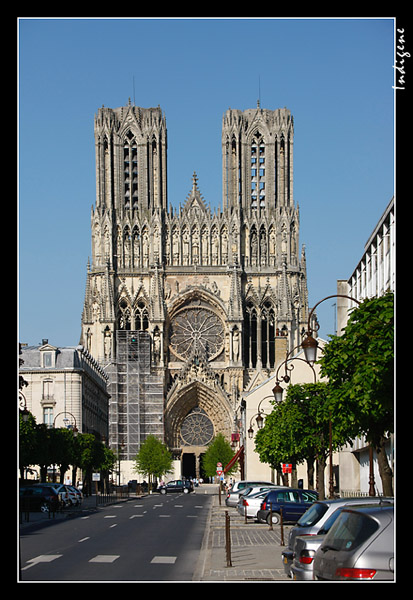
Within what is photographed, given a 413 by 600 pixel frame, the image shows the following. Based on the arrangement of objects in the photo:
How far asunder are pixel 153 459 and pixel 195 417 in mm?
10921

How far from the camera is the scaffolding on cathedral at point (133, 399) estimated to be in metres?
111

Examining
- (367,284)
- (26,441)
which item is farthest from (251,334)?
(367,284)

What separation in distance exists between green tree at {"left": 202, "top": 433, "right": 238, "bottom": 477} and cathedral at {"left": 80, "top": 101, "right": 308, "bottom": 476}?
2.64 m

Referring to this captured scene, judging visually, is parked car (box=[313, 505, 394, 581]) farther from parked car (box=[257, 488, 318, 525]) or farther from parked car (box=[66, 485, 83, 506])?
parked car (box=[66, 485, 83, 506])

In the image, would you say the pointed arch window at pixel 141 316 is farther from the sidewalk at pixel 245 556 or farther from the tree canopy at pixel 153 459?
the sidewalk at pixel 245 556

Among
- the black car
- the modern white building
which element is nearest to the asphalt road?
the black car

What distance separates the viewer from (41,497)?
4697 cm

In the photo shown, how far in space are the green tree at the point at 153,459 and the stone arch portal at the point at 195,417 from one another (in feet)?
18.5

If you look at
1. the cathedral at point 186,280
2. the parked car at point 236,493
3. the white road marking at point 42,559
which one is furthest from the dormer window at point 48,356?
the white road marking at point 42,559

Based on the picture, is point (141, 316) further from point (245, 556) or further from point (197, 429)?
point (245, 556)

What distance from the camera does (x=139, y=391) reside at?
112 meters

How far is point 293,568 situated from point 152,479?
10056cm

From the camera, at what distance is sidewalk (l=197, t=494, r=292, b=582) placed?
18156mm
